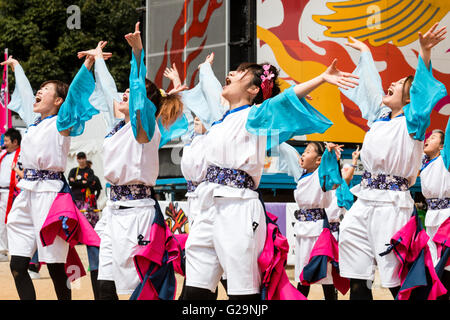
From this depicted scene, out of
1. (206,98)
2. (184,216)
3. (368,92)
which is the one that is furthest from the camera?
(184,216)

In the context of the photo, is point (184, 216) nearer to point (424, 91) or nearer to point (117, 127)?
point (117, 127)

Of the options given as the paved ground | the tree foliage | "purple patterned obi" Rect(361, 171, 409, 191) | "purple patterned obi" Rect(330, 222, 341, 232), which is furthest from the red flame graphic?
the tree foliage

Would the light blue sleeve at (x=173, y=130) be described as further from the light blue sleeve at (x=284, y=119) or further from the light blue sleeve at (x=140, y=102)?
the light blue sleeve at (x=284, y=119)

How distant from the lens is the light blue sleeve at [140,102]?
14.1 feet

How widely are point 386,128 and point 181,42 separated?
21.2ft

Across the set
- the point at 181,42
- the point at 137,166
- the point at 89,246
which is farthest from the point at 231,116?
the point at 181,42

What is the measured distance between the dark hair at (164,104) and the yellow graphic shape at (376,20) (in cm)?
592

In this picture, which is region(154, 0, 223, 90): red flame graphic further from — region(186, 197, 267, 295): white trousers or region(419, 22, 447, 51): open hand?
region(186, 197, 267, 295): white trousers

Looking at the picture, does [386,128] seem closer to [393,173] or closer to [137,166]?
[393,173]

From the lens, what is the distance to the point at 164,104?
16.3 ft

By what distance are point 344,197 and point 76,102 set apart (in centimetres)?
273

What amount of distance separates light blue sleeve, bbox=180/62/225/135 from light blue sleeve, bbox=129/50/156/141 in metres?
2.38

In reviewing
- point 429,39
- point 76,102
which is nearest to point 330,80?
point 429,39

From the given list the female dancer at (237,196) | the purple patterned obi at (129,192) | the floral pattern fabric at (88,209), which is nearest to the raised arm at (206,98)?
the purple patterned obi at (129,192)
